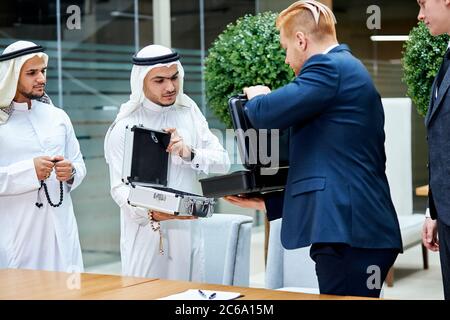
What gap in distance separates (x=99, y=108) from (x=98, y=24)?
82 centimetres

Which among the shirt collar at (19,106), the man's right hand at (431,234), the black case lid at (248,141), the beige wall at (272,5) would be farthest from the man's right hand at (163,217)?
the beige wall at (272,5)

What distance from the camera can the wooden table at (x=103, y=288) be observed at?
2764 millimetres

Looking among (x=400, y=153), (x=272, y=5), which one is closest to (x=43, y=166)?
(x=400, y=153)

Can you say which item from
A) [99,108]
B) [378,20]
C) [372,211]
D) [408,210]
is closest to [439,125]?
[372,211]

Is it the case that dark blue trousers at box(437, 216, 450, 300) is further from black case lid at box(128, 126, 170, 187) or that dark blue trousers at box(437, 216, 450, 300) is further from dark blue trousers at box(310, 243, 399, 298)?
black case lid at box(128, 126, 170, 187)

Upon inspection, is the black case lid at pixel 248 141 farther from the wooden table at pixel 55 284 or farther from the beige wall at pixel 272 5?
the beige wall at pixel 272 5

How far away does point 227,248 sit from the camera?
3.85m

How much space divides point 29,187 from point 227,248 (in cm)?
104

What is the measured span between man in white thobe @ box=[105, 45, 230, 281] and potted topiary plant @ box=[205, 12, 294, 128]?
1.60 meters

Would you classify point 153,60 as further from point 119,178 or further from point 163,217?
point 163,217

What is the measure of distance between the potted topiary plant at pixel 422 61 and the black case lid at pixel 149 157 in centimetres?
178

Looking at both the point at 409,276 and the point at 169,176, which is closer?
the point at 169,176

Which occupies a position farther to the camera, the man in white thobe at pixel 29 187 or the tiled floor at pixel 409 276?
the tiled floor at pixel 409 276

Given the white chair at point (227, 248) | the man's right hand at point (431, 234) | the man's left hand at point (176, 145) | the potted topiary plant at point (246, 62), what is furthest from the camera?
the potted topiary plant at point (246, 62)
